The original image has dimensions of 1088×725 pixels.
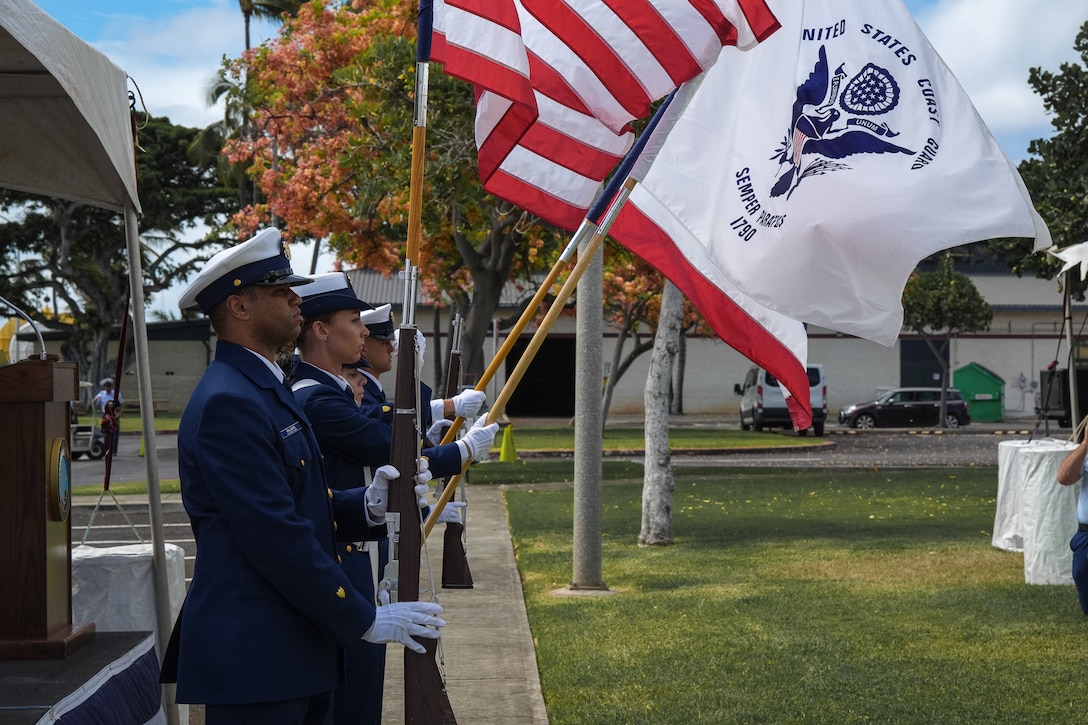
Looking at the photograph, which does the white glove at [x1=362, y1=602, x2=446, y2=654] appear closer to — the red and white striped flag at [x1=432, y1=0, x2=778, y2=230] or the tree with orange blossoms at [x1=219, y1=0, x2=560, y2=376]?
the red and white striped flag at [x1=432, y1=0, x2=778, y2=230]

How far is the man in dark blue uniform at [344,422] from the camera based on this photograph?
4242 millimetres

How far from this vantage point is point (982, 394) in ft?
141

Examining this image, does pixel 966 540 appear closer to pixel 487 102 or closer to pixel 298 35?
pixel 487 102

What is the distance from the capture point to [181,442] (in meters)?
3.24

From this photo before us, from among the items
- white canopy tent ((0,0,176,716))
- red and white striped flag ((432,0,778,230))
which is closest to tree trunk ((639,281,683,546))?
red and white striped flag ((432,0,778,230))

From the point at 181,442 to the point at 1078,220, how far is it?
13.8 m

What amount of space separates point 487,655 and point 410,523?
13.9 ft

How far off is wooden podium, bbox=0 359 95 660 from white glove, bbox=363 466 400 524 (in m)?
1.19

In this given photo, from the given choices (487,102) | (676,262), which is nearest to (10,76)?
(487,102)

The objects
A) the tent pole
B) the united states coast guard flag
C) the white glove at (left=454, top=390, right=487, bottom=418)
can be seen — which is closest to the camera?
the white glove at (left=454, top=390, right=487, bottom=418)

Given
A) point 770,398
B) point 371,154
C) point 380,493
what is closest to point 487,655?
point 380,493

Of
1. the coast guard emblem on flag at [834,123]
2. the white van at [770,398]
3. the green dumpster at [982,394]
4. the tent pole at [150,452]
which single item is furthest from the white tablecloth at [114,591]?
the green dumpster at [982,394]

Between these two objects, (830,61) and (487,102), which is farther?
(830,61)

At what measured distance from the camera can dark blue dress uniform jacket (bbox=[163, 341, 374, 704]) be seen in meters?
3.04
